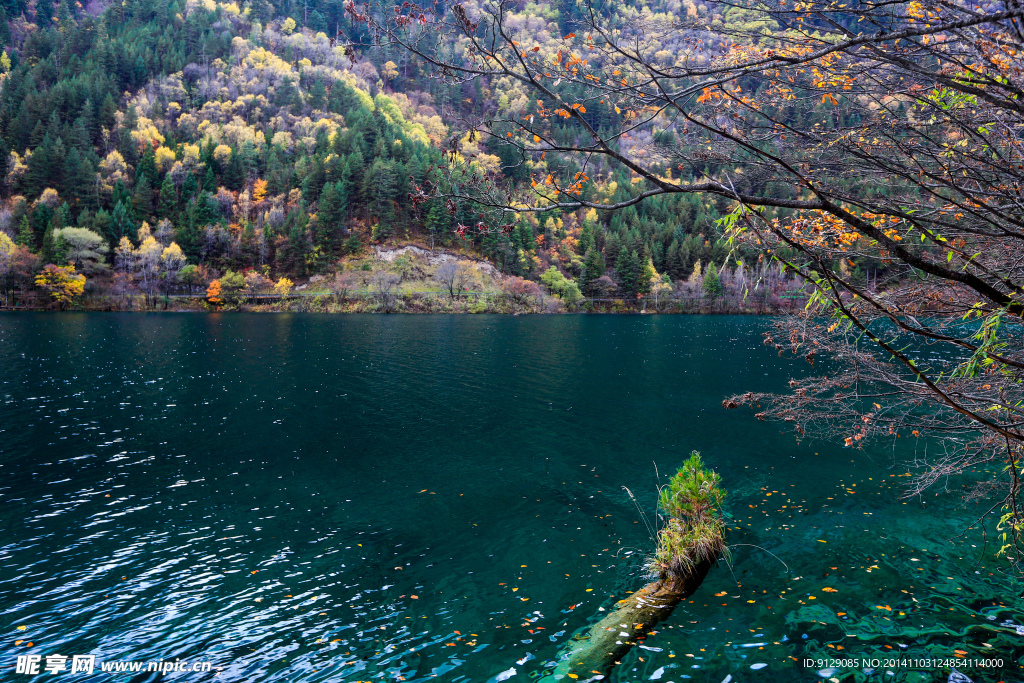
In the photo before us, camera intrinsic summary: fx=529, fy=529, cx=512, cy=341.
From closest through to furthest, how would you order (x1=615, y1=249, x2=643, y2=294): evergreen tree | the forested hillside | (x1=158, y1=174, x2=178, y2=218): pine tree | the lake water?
1. the lake water
2. the forested hillside
3. (x1=615, y1=249, x2=643, y2=294): evergreen tree
4. (x1=158, y1=174, x2=178, y2=218): pine tree

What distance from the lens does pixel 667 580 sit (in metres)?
10.5

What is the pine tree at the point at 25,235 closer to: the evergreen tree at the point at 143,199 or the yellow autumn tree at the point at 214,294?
the evergreen tree at the point at 143,199

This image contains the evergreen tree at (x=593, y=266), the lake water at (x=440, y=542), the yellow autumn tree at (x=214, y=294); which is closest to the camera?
the lake water at (x=440, y=542)

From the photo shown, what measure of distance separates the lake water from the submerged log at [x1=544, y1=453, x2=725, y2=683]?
288 mm

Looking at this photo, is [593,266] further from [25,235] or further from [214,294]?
[25,235]

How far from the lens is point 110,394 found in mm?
29469

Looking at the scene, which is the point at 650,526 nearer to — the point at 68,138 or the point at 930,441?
the point at 930,441

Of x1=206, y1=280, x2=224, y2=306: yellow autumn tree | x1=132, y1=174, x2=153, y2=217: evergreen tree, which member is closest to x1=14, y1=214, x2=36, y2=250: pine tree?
x1=132, y1=174, x2=153, y2=217: evergreen tree

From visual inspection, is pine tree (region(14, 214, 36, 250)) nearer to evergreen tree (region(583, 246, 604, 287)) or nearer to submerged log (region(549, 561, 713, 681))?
evergreen tree (region(583, 246, 604, 287))

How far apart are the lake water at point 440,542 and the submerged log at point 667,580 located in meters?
0.29

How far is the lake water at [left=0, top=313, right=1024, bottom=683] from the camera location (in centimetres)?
864

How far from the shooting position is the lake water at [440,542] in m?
8.64

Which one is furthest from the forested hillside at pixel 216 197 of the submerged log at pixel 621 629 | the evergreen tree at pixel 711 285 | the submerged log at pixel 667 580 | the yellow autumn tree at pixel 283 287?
the submerged log at pixel 621 629

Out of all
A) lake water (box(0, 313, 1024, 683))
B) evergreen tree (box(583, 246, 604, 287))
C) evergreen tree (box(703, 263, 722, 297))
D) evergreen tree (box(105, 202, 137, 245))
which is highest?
evergreen tree (box(105, 202, 137, 245))
